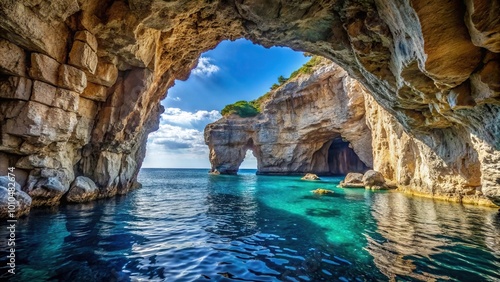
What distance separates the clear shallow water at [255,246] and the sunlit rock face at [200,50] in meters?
3.13

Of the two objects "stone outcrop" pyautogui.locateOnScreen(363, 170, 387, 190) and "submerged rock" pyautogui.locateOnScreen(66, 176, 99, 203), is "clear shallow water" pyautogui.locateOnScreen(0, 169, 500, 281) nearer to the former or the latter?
"submerged rock" pyautogui.locateOnScreen(66, 176, 99, 203)

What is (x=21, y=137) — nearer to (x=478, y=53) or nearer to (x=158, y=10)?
(x=158, y=10)

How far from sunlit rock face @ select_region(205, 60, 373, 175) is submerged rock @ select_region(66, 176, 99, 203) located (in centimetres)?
2993

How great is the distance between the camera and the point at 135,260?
5250 mm

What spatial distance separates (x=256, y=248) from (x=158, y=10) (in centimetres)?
900

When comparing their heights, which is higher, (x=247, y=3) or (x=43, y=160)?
(x=247, y=3)

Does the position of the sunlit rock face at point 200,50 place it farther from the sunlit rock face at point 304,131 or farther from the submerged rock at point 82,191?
the sunlit rock face at point 304,131

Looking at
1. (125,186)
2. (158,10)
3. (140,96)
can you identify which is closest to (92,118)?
(140,96)

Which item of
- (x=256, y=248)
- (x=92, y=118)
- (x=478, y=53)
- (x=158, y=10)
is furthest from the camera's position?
(x=92, y=118)

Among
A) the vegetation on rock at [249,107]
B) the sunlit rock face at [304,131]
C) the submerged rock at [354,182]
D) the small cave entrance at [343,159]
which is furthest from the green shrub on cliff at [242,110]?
the submerged rock at [354,182]

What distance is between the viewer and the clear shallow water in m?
4.66

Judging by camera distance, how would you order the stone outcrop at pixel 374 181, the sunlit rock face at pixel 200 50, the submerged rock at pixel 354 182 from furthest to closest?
the submerged rock at pixel 354 182 < the stone outcrop at pixel 374 181 < the sunlit rock face at pixel 200 50

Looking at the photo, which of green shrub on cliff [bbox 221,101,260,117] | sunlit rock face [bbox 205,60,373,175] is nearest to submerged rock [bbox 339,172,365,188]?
sunlit rock face [bbox 205,60,373,175]

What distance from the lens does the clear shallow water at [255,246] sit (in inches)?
184
